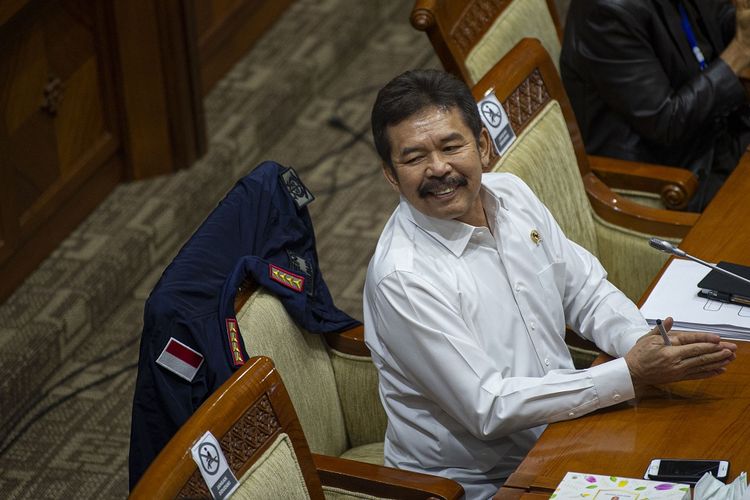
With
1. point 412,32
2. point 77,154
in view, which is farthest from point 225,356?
point 412,32

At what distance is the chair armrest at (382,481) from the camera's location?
2.20 m

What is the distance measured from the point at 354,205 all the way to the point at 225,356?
222 centimetres

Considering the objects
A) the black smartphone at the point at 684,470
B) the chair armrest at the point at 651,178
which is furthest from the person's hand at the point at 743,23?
the black smartphone at the point at 684,470

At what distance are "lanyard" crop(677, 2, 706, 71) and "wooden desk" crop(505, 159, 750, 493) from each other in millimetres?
1270

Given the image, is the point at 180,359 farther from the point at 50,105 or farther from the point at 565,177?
the point at 50,105

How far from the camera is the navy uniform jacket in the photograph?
219cm

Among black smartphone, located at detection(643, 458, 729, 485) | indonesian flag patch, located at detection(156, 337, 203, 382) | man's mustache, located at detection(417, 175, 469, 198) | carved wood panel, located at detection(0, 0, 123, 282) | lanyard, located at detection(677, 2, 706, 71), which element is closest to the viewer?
black smartphone, located at detection(643, 458, 729, 485)

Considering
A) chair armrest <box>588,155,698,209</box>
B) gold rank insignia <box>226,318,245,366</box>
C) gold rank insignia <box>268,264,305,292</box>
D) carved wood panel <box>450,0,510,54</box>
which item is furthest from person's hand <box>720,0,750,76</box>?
gold rank insignia <box>226,318,245,366</box>

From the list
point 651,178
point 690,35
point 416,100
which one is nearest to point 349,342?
point 416,100

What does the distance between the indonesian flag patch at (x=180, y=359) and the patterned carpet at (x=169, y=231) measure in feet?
3.75

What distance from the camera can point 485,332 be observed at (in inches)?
93.6

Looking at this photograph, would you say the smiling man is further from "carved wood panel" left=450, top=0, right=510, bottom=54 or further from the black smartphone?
"carved wood panel" left=450, top=0, right=510, bottom=54

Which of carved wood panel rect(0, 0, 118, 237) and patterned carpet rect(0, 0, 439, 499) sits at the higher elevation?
carved wood panel rect(0, 0, 118, 237)

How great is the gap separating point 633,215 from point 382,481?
3.55ft
